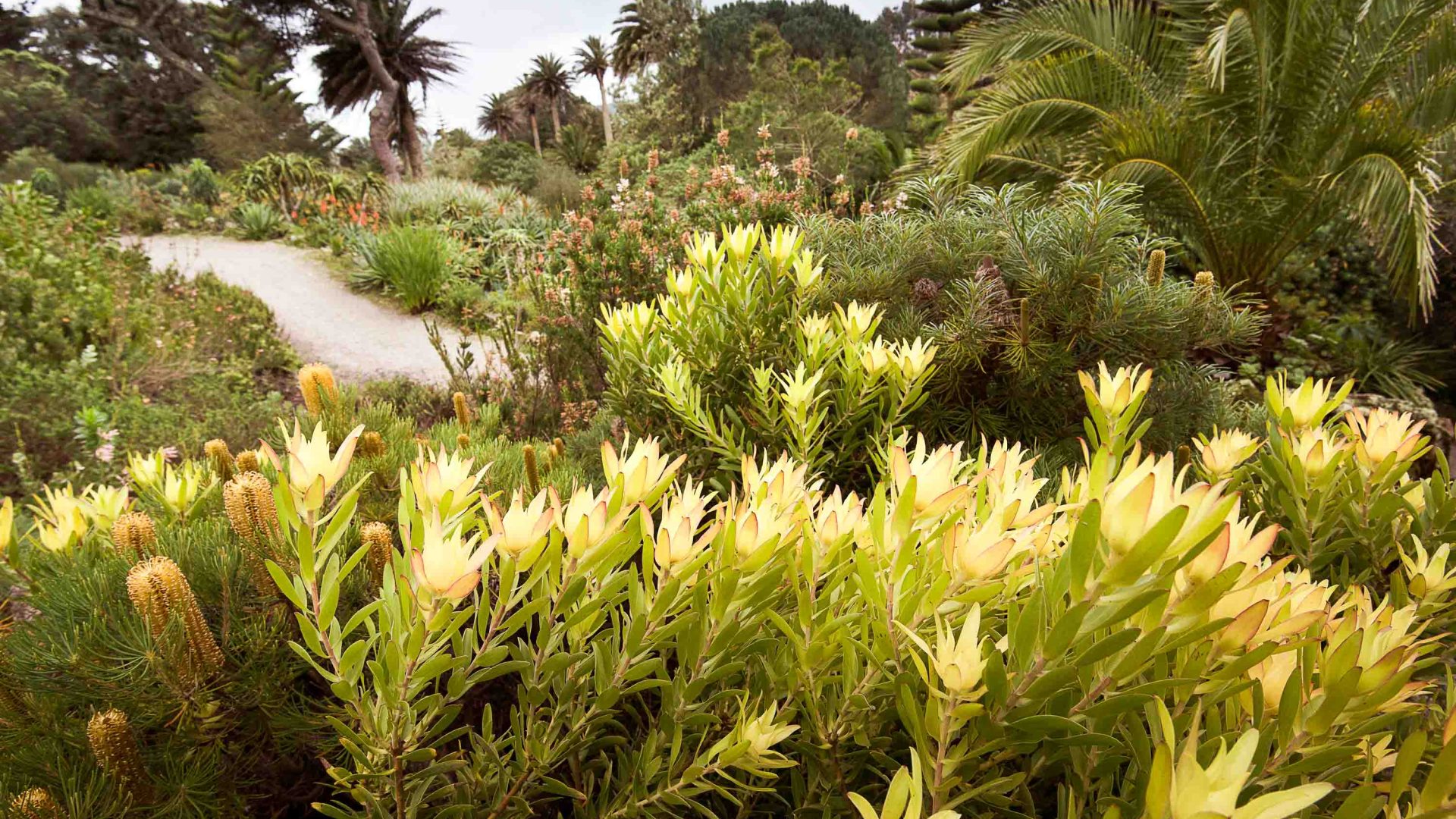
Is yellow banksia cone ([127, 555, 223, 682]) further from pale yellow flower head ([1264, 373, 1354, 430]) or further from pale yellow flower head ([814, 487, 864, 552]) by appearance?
pale yellow flower head ([1264, 373, 1354, 430])

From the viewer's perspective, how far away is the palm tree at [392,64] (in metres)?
22.7

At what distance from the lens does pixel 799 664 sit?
682 mm

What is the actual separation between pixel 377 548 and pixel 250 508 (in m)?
0.17

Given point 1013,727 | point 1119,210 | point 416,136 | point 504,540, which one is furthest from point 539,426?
point 416,136

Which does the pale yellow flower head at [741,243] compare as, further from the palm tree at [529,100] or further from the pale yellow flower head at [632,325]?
the palm tree at [529,100]

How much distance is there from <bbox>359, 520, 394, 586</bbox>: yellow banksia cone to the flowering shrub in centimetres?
10

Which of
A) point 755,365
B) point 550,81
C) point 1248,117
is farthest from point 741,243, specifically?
point 550,81

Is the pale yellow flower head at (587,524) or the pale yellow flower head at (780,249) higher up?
the pale yellow flower head at (780,249)

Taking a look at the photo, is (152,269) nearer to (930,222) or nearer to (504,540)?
(930,222)

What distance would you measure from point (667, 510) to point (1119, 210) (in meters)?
1.89

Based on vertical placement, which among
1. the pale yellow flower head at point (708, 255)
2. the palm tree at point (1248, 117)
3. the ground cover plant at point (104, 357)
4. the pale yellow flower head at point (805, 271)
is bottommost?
the ground cover plant at point (104, 357)

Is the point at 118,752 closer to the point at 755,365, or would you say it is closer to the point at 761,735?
the point at 761,735

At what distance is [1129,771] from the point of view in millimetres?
623

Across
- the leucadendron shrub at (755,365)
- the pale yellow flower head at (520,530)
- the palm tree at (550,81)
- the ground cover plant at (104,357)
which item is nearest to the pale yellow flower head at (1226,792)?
the pale yellow flower head at (520,530)
